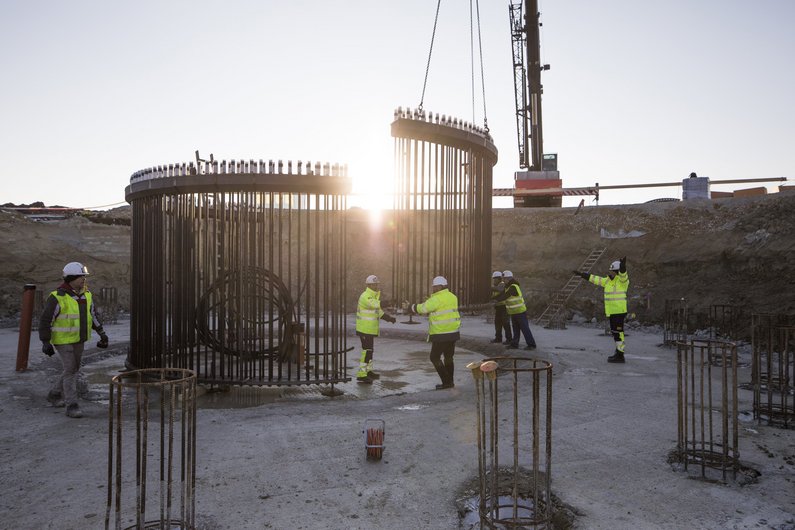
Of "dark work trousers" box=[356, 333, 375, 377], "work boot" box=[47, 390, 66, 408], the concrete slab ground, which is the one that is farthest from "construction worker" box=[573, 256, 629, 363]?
"work boot" box=[47, 390, 66, 408]

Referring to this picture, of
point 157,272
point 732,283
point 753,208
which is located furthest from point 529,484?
point 753,208

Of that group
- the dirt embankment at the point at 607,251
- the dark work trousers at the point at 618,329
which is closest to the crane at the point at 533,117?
the dirt embankment at the point at 607,251

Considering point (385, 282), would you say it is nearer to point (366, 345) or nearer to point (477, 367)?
point (366, 345)

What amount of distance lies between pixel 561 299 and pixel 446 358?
12614mm

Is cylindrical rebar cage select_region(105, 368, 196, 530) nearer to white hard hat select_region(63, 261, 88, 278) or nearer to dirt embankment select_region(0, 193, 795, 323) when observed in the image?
white hard hat select_region(63, 261, 88, 278)

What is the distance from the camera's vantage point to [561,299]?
2014 cm

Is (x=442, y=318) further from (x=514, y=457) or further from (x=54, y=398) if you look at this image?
(x=54, y=398)

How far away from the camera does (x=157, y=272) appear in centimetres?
888

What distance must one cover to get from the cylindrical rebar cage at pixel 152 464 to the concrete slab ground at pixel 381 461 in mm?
209

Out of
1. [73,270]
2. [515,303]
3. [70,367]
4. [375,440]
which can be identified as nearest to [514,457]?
[375,440]

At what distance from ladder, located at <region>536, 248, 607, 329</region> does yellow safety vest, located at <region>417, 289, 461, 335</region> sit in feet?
30.5

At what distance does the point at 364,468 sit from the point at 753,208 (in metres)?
19.2

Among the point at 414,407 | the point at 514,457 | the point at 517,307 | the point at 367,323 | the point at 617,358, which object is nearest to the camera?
the point at 514,457

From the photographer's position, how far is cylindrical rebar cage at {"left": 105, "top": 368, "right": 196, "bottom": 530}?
11.5 ft
